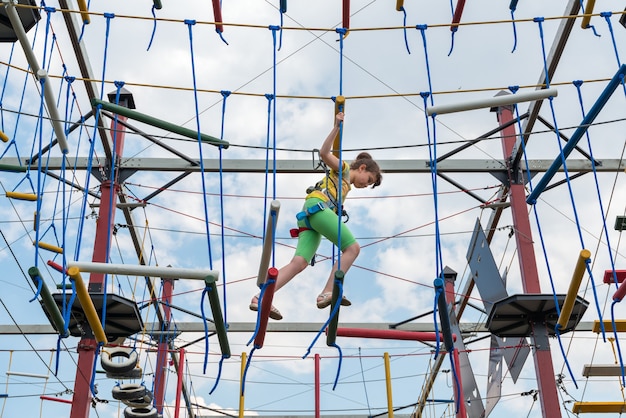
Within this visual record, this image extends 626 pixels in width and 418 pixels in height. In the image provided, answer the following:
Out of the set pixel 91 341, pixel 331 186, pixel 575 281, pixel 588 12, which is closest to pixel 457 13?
pixel 588 12

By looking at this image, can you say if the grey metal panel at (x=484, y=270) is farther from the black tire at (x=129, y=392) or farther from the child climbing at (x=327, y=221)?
the black tire at (x=129, y=392)

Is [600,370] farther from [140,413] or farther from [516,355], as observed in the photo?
Answer: [140,413]

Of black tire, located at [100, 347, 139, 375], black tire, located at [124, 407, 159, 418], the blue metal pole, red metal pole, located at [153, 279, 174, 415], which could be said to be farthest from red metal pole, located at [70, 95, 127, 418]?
the blue metal pole

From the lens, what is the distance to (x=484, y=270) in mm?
9062

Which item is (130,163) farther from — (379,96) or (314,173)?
(379,96)

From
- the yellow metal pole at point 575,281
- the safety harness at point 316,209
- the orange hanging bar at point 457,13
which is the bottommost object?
the yellow metal pole at point 575,281

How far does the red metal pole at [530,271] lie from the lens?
8.19 metres

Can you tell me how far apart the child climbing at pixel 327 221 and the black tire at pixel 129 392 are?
289 centimetres

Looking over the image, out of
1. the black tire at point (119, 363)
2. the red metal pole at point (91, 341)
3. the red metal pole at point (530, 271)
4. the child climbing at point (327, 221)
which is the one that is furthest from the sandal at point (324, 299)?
the red metal pole at point (91, 341)

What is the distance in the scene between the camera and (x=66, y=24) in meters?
7.87

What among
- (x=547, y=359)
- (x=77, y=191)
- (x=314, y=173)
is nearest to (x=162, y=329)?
(x=77, y=191)

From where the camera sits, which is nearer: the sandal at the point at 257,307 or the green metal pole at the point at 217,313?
the green metal pole at the point at 217,313

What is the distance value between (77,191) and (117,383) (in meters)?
2.39

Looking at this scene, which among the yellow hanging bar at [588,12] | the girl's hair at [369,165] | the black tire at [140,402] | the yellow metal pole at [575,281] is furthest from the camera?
the black tire at [140,402]
